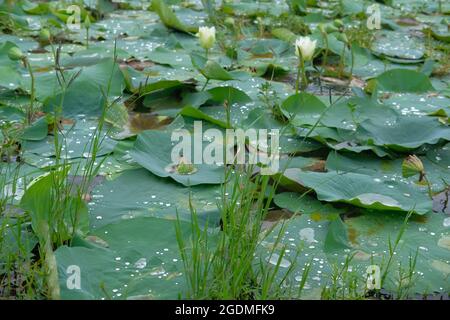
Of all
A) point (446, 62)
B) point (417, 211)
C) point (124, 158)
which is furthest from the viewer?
point (446, 62)

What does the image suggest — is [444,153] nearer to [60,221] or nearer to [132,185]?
[132,185]

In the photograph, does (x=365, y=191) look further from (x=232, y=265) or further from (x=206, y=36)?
(x=206, y=36)

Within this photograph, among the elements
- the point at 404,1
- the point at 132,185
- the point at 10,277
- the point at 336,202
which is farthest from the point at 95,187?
the point at 404,1

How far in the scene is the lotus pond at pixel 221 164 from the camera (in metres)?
1.65

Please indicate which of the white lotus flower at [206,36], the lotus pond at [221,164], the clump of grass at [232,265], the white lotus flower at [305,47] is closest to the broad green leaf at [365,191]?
the lotus pond at [221,164]

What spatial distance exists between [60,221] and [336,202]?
2.50ft

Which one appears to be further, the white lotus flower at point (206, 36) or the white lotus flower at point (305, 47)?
the white lotus flower at point (206, 36)

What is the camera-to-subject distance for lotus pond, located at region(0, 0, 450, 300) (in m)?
1.65

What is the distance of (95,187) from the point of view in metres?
2.10

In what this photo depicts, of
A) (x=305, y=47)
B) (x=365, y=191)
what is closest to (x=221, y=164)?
(x=365, y=191)

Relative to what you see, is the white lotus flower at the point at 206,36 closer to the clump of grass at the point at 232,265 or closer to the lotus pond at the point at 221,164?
the lotus pond at the point at 221,164

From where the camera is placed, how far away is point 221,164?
7.36 ft

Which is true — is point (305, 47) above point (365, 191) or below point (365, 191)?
above

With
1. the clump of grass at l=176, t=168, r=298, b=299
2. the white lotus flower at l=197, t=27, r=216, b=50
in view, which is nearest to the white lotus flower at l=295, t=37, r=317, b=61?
the white lotus flower at l=197, t=27, r=216, b=50
